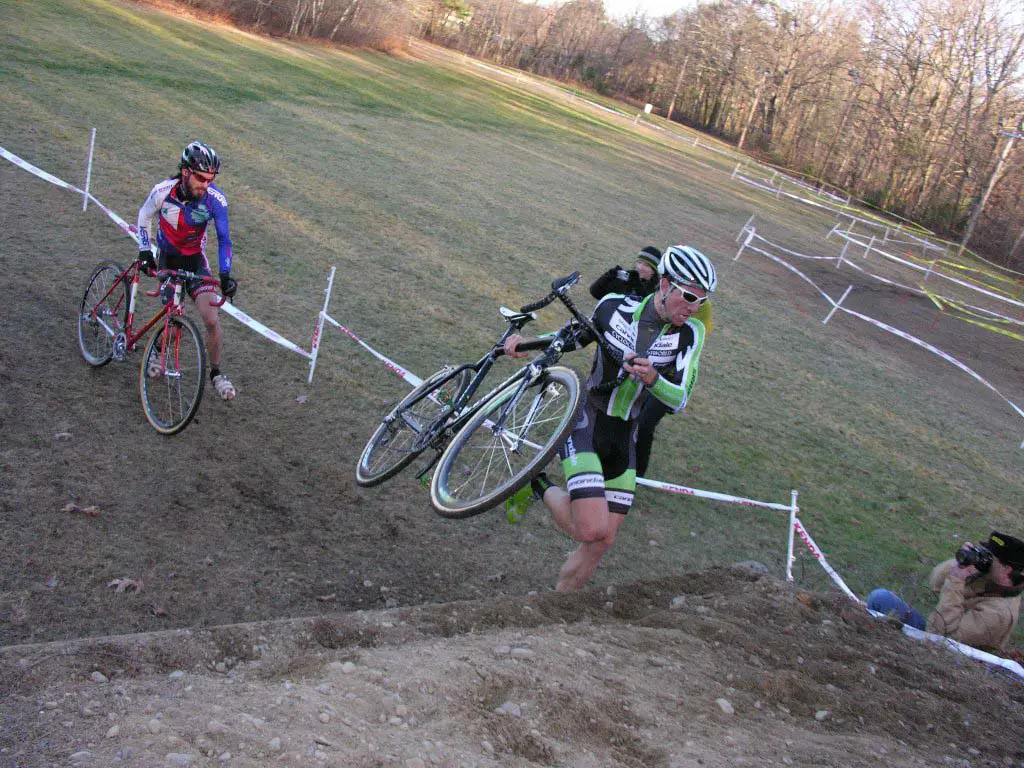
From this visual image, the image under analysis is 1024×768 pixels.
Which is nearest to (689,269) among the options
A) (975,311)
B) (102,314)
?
(102,314)

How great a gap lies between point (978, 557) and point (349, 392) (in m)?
5.68

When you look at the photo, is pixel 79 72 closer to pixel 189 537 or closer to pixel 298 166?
pixel 298 166

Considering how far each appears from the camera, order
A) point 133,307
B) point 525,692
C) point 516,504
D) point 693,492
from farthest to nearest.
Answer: point 693,492, point 133,307, point 516,504, point 525,692

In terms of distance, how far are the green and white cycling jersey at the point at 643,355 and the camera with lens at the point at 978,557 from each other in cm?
262

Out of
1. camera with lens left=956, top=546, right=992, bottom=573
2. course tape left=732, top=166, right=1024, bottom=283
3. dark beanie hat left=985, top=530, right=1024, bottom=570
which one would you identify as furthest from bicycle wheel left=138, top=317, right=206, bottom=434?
course tape left=732, top=166, right=1024, bottom=283

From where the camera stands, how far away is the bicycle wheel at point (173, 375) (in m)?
6.61

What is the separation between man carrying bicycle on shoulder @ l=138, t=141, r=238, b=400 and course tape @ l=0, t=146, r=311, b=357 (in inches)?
12.5

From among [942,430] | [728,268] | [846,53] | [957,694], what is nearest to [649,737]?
[957,694]

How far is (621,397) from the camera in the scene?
5391mm

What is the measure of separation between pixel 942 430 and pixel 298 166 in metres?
13.0

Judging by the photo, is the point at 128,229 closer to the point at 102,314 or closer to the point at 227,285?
the point at 102,314

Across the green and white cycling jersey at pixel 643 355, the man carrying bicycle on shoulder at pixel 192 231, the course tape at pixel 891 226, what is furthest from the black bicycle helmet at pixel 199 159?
the course tape at pixel 891 226

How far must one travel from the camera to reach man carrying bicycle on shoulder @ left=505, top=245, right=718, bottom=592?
517cm

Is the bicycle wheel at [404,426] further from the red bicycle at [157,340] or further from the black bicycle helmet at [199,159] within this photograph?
the black bicycle helmet at [199,159]
